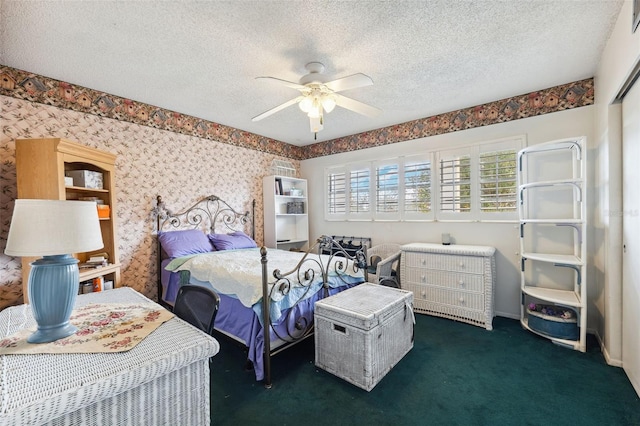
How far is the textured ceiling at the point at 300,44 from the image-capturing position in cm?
179

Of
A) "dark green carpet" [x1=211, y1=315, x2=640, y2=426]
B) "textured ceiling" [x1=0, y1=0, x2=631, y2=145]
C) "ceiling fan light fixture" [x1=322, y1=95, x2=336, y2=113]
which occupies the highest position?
"textured ceiling" [x1=0, y1=0, x2=631, y2=145]

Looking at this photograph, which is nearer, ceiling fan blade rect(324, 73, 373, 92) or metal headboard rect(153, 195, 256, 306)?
ceiling fan blade rect(324, 73, 373, 92)

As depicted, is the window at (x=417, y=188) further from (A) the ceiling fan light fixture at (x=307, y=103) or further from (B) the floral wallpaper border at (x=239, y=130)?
(A) the ceiling fan light fixture at (x=307, y=103)

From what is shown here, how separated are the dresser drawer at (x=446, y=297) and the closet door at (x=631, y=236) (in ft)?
3.64

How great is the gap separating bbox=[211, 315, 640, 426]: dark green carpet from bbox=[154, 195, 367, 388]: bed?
220 mm

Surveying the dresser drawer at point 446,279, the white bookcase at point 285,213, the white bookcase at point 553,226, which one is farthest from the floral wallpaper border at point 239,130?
the dresser drawer at point 446,279

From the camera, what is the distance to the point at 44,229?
1120 mm

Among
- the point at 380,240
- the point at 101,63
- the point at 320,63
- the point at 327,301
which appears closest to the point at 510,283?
the point at 380,240

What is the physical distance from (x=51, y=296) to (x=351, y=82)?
209 cm

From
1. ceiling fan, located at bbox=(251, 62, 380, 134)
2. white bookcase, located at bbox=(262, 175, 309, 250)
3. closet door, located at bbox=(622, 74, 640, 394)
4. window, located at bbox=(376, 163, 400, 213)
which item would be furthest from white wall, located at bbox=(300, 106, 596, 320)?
ceiling fan, located at bbox=(251, 62, 380, 134)

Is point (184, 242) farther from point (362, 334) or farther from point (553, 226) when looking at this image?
point (553, 226)

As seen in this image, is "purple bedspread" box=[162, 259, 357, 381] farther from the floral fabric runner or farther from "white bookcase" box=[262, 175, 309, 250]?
"white bookcase" box=[262, 175, 309, 250]

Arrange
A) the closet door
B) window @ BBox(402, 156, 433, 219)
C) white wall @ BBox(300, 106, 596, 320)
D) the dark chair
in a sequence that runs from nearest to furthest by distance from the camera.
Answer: the dark chair < the closet door < white wall @ BBox(300, 106, 596, 320) < window @ BBox(402, 156, 433, 219)

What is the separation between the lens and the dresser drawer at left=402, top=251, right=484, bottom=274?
3.10m
